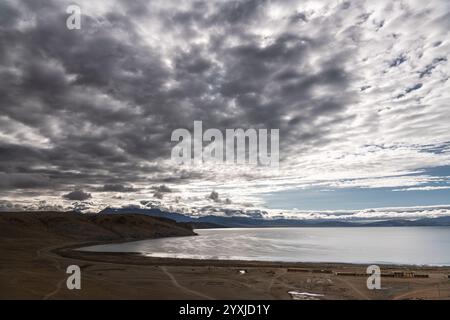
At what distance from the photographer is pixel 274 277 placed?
52.7 meters

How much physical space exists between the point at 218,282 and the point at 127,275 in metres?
14.1

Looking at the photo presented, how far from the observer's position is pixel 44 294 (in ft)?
117

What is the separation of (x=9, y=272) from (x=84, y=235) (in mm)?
148918
